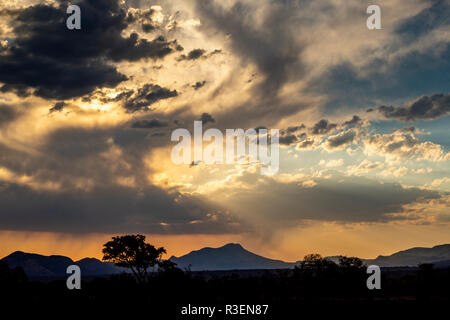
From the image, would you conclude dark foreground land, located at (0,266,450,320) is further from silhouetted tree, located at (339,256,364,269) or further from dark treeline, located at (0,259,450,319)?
silhouetted tree, located at (339,256,364,269)

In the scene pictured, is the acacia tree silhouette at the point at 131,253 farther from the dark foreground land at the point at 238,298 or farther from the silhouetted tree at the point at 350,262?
the silhouetted tree at the point at 350,262

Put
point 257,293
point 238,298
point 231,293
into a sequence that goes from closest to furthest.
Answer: point 238,298 → point 231,293 → point 257,293

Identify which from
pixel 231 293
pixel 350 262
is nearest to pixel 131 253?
pixel 231 293

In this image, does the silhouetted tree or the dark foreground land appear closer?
the dark foreground land

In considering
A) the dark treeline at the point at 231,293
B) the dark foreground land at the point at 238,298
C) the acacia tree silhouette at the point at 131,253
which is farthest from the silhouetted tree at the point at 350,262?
the acacia tree silhouette at the point at 131,253

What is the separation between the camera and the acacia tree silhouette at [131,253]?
329ft

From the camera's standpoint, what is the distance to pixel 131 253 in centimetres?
10125

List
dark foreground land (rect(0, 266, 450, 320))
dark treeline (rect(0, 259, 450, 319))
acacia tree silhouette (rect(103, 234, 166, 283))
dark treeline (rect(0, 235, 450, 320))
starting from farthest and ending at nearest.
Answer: acacia tree silhouette (rect(103, 234, 166, 283)), dark treeline (rect(0, 259, 450, 319)), dark treeline (rect(0, 235, 450, 320)), dark foreground land (rect(0, 266, 450, 320))

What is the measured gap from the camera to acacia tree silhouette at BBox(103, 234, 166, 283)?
100m

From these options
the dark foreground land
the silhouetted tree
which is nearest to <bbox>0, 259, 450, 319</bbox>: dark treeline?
the dark foreground land

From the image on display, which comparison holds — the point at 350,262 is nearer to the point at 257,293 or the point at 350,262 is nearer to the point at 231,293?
the point at 257,293

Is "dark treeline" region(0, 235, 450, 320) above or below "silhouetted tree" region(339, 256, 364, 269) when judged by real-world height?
below
